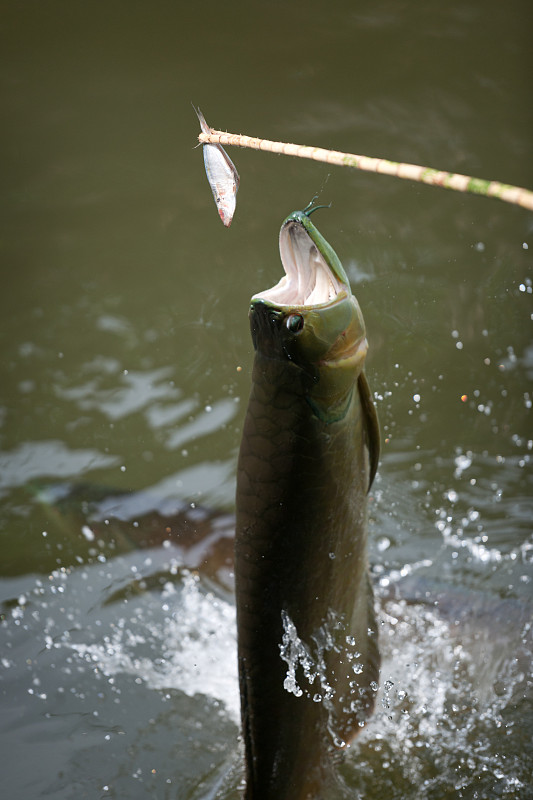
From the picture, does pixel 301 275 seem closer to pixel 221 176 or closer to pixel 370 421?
pixel 221 176

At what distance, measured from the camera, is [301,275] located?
1.66m

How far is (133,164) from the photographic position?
3.60 meters

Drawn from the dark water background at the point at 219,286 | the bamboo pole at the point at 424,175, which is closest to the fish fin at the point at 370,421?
the bamboo pole at the point at 424,175

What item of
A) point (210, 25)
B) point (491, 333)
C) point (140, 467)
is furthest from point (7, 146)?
point (491, 333)

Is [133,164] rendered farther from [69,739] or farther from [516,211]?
[69,739]

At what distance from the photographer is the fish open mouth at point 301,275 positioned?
5.17ft

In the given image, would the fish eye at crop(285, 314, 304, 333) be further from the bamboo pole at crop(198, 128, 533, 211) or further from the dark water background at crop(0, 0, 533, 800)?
the dark water background at crop(0, 0, 533, 800)

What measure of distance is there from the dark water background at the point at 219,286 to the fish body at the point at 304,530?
87cm

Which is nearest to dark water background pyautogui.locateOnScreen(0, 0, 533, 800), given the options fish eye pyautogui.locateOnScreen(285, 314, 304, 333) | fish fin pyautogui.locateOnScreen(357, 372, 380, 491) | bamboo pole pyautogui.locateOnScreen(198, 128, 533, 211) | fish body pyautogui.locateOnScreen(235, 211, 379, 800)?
fish body pyautogui.locateOnScreen(235, 211, 379, 800)

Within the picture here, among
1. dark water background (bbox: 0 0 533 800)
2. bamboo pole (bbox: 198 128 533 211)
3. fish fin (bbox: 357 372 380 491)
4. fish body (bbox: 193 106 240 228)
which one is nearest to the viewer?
bamboo pole (bbox: 198 128 533 211)

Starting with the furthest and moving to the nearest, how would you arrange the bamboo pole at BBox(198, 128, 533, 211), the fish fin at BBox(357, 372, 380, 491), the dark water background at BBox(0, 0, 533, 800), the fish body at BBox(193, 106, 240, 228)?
the dark water background at BBox(0, 0, 533, 800)
the fish fin at BBox(357, 372, 380, 491)
the fish body at BBox(193, 106, 240, 228)
the bamboo pole at BBox(198, 128, 533, 211)

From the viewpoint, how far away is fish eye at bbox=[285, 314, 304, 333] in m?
1.54

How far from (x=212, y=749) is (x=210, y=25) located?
2980 millimetres

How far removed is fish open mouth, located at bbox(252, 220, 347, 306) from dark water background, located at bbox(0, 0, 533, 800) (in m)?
1.54
